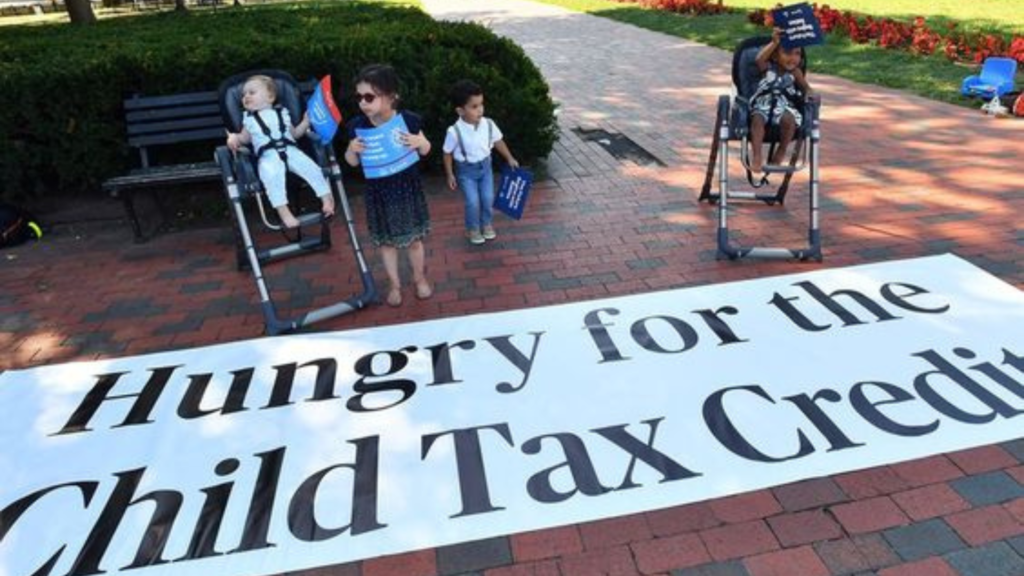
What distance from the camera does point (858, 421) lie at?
2.96 meters

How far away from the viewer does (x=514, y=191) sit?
4.84m

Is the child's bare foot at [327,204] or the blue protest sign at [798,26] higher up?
the blue protest sign at [798,26]

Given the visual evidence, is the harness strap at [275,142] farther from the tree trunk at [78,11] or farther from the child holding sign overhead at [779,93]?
the tree trunk at [78,11]

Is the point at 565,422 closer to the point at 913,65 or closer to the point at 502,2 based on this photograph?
the point at 913,65

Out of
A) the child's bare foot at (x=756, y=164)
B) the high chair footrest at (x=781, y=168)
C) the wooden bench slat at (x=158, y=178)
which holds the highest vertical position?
the wooden bench slat at (x=158, y=178)

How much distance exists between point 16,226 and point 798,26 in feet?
18.3

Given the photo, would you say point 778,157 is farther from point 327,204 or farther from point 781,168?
point 327,204

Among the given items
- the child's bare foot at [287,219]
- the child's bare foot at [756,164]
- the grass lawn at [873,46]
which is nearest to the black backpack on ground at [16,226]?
the child's bare foot at [287,219]

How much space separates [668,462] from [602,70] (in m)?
9.46

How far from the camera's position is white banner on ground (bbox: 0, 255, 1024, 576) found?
2646 mm

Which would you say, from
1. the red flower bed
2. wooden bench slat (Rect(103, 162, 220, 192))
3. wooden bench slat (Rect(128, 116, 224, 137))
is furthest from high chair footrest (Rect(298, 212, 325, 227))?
the red flower bed

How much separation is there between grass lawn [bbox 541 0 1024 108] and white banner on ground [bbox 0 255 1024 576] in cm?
559

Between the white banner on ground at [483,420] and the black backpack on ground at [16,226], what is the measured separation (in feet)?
7.54

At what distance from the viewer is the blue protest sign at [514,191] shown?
189 inches
